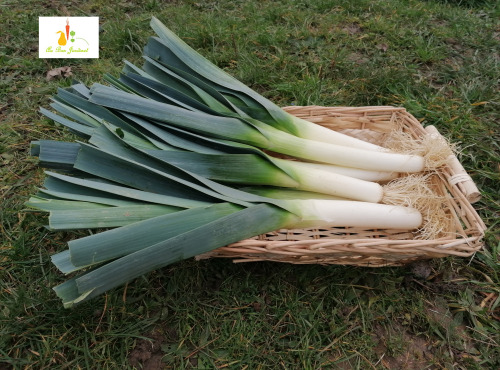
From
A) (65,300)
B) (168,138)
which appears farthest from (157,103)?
(65,300)

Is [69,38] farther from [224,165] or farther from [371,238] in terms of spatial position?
[371,238]

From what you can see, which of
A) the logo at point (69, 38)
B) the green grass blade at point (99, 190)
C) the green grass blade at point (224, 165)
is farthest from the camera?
the logo at point (69, 38)

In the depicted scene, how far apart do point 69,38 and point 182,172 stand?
2138 millimetres

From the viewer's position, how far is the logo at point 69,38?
8.74 feet

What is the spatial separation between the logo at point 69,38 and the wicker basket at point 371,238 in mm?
1752

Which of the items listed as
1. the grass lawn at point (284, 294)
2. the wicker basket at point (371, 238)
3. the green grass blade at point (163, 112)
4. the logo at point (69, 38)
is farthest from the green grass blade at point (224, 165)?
the logo at point (69, 38)

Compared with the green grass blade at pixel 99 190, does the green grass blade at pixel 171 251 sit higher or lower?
lower

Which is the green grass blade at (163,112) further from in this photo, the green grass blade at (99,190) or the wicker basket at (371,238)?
the wicker basket at (371,238)

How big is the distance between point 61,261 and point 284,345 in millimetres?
847

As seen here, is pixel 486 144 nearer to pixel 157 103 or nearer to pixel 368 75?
pixel 368 75

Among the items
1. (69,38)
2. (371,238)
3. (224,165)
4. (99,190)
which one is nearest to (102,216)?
(99,190)

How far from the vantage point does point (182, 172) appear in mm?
1289

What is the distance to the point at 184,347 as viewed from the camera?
1384 millimetres

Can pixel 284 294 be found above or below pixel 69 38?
A: below
